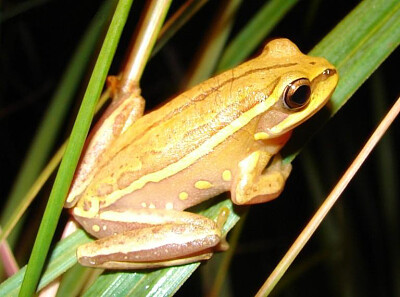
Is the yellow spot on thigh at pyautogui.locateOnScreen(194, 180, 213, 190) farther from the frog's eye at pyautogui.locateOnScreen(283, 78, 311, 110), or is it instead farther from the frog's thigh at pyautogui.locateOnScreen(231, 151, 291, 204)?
the frog's eye at pyautogui.locateOnScreen(283, 78, 311, 110)

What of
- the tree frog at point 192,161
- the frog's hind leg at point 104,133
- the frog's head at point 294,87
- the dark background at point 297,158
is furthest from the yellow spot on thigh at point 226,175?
the dark background at point 297,158

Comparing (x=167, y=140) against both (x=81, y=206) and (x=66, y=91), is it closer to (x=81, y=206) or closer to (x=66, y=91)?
(x=81, y=206)

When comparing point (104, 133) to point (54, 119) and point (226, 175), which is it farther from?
point (226, 175)

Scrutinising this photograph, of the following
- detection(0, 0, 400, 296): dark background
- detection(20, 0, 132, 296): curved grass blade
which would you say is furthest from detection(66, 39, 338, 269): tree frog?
detection(0, 0, 400, 296): dark background

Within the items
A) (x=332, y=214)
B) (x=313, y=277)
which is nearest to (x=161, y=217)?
(x=332, y=214)

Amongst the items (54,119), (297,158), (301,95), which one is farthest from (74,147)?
(297,158)

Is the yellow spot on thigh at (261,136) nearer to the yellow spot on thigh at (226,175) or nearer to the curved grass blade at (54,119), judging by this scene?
the yellow spot on thigh at (226,175)
